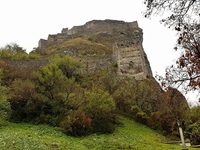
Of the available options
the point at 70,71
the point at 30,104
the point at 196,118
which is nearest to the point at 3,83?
the point at 30,104

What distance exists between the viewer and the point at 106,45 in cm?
Result: 9025

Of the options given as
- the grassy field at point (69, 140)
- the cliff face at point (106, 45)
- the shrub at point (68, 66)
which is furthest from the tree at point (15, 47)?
the grassy field at point (69, 140)

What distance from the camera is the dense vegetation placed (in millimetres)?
40875

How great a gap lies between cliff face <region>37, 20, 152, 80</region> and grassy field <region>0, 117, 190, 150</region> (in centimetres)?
2032

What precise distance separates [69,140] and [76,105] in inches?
322

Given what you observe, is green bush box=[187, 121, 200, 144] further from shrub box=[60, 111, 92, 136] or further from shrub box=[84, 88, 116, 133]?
shrub box=[60, 111, 92, 136]

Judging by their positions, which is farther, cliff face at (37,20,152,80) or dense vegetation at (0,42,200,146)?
cliff face at (37,20,152,80)

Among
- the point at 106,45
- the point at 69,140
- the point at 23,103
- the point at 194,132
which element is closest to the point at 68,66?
the point at 23,103

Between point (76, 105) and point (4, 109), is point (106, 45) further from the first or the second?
point (4, 109)

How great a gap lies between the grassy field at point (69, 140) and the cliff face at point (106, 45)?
20.3 m

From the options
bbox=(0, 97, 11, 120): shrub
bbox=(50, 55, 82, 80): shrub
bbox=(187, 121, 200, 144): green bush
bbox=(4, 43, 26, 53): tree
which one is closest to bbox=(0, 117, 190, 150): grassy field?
bbox=(0, 97, 11, 120): shrub

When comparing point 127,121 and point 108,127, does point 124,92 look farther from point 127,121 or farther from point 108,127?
point 108,127

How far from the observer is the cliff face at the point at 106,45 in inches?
2502

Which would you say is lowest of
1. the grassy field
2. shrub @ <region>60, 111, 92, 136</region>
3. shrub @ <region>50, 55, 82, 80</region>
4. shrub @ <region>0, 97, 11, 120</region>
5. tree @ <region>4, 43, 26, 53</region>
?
the grassy field
